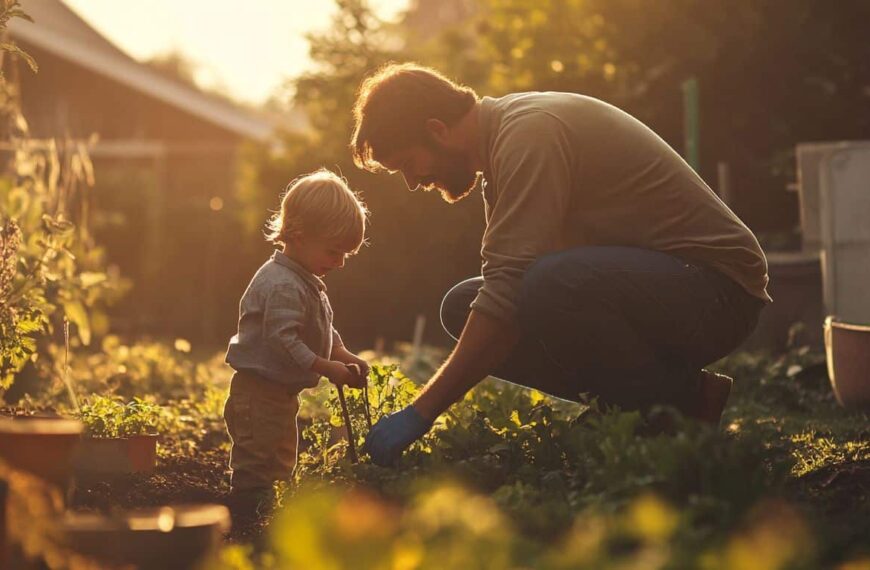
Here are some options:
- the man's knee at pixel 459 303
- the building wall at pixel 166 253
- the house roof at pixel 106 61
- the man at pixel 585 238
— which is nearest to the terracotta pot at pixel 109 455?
the man at pixel 585 238

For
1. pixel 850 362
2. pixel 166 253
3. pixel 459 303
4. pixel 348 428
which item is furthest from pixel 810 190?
pixel 166 253

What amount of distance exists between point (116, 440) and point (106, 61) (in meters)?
15.8

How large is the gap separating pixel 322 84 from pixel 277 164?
1110 millimetres

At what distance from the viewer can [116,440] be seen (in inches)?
168

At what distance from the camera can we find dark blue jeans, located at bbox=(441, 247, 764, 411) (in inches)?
151

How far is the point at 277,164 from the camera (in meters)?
12.9

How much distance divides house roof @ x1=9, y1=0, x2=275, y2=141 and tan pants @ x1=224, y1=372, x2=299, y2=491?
1299 cm

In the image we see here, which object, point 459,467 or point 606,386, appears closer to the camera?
point 459,467

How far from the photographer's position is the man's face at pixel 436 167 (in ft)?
13.3

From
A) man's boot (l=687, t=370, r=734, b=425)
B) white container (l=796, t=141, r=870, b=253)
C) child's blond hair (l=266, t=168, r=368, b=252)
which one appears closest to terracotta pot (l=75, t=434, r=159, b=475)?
child's blond hair (l=266, t=168, r=368, b=252)

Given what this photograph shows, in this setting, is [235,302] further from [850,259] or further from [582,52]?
[850,259]

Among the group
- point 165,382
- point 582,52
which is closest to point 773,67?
point 582,52

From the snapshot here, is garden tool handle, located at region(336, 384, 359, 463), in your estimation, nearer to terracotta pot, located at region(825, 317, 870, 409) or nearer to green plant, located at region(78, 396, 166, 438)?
green plant, located at region(78, 396, 166, 438)

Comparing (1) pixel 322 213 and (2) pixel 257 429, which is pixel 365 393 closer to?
(2) pixel 257 429
